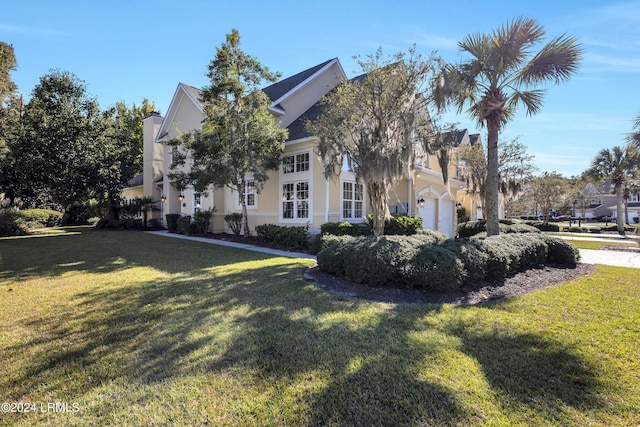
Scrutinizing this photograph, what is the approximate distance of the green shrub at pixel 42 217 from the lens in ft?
56.5

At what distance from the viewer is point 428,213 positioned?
1764 centimetres

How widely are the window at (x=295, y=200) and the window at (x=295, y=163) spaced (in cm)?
62

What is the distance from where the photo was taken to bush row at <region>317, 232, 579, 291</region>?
18.3 feet

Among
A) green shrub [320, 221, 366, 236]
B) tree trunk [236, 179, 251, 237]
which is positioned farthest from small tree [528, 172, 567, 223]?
tree trunk [236, 179, 251, 237]

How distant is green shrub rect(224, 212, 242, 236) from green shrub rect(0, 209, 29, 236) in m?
11.0

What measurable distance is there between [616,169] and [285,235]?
100ft

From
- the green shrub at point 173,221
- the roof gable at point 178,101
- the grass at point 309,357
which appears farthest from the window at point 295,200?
the green shrub at point 173,221

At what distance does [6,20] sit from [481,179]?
23.1 metres

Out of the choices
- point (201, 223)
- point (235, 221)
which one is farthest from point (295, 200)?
point (201, 223)

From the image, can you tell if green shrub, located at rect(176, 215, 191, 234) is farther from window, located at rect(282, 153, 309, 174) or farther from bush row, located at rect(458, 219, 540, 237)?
bush row, located at rect(458, 219, 540, 237)

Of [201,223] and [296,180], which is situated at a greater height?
[296,180]

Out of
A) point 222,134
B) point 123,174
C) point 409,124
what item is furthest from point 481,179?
point 123,174

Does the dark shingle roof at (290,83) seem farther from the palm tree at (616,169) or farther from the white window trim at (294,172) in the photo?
the palm tree at (616,169)

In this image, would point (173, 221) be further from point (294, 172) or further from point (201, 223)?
point (294, 172)
